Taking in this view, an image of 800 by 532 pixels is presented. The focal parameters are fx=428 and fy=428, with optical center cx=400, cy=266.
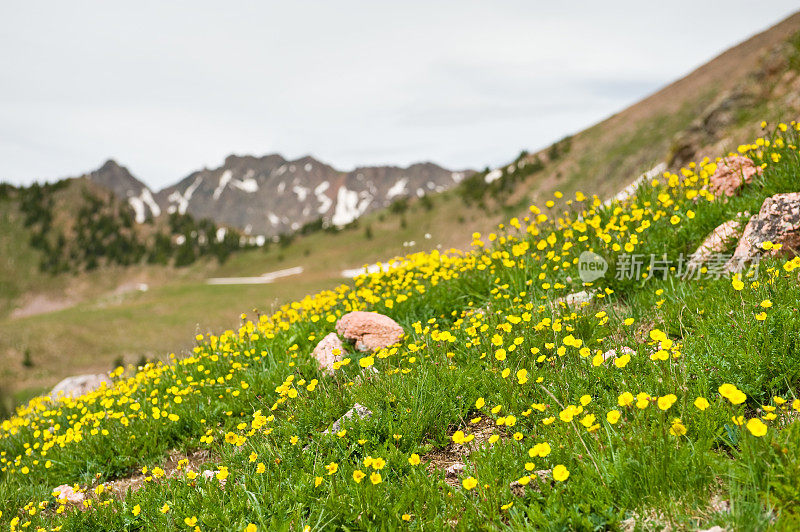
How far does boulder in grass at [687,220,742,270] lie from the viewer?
17.4ft

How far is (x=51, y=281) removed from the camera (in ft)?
200

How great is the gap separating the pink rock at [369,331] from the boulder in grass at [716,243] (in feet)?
12.6

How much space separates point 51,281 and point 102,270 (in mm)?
6236

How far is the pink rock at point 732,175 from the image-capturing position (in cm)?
622

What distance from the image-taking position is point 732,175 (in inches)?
254

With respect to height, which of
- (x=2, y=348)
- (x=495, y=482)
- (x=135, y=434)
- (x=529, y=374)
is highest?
(x=529, y=374)

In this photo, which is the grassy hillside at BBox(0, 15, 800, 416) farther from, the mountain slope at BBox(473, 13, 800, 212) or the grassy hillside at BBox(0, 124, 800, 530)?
the grassy hillside at BBox(0, 124, 800, 530)

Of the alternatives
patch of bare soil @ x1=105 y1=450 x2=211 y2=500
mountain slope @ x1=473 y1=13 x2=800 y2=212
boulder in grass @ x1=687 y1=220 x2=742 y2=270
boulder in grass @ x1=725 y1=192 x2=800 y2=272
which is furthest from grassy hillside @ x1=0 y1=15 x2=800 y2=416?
patch of bare soil @ x1=105 y1=450 x2=211 y2=500

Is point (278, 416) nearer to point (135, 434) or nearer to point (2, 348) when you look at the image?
point (135, 434)

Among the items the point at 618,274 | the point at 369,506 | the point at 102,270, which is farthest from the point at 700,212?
the point at 102,270

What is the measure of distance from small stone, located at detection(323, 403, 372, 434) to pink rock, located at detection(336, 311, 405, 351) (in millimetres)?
1281

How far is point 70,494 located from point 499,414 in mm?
4805

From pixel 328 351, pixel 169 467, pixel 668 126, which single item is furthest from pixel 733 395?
pixel 668 126

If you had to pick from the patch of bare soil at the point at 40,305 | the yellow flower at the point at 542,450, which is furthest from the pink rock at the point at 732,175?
the patch of bare soil at the point at 40,305
